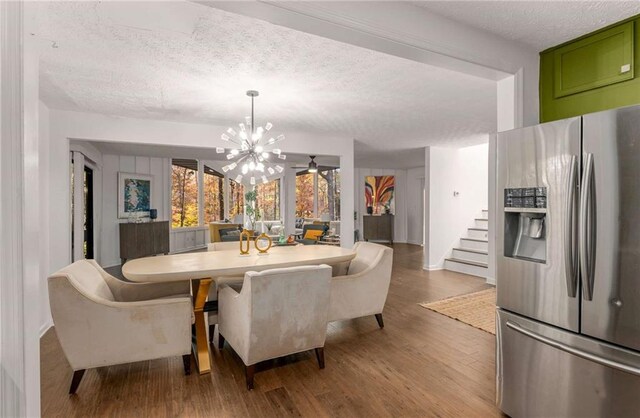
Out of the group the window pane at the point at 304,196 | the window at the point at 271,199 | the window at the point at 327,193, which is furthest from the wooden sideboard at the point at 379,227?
the window at the point at 271,199

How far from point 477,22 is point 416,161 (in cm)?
659

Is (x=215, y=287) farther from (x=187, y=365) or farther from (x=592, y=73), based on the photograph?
(x=592, y=73)

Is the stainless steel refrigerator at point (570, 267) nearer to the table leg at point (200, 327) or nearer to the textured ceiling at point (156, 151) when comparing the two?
the table leg at point (200, 327)

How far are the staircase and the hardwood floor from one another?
2799 mm

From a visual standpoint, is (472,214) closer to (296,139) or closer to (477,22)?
(296,139)

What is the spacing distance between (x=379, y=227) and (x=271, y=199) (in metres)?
3.37

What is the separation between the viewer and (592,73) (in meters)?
2.03

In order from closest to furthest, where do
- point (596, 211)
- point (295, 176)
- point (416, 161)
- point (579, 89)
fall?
point (596, 211) < point (579, 89) < point (416, 161) < point (295, 176)

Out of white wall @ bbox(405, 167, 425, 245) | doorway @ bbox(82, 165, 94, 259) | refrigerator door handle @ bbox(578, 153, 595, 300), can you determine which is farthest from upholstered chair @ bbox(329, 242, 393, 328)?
white wall @ bbox(405, 167, 425, 245)

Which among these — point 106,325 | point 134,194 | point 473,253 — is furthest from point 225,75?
point 134,194

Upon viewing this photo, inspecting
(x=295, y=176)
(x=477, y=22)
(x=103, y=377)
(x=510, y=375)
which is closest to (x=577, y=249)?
(x=510, y=375)

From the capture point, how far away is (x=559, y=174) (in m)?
1.61

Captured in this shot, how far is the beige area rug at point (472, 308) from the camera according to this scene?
11.2 feet

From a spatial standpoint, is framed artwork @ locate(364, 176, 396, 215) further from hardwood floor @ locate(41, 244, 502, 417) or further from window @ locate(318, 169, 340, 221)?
hardwood floor @ locate(41, 244, 502, 417)
